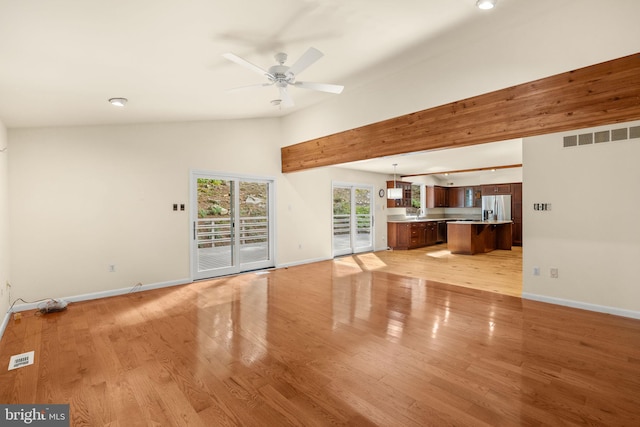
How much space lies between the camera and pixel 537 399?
207 centimetres

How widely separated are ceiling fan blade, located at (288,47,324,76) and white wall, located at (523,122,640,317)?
339cm

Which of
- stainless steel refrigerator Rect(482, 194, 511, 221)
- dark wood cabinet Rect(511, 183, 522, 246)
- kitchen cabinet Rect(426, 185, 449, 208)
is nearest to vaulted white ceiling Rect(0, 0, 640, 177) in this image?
stainless steel refrigerator Rect(482, 194, 511, 221)

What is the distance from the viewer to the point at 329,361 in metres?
A: 2.62

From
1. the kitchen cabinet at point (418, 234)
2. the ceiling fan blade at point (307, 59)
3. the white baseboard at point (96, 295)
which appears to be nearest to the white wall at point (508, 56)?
the ceiling fan blade at point (307, 59)

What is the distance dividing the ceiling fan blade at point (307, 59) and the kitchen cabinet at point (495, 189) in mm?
9625

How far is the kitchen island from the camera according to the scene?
27.1 feet

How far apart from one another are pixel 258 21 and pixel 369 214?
6929mm

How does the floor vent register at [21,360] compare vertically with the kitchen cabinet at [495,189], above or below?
below

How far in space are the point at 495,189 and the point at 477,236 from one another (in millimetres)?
2999

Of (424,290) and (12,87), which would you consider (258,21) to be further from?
(424,290)

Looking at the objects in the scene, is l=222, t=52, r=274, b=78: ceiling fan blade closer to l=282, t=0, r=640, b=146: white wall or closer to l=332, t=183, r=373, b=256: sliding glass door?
l=282, t=0, r=640, b=146: white wall

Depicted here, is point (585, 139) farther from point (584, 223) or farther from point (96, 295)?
point (96, 295)

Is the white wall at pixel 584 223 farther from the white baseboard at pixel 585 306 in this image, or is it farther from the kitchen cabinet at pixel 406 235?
the kitchen cabinet at pixel 406 235

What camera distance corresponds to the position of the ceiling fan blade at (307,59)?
269 cm
